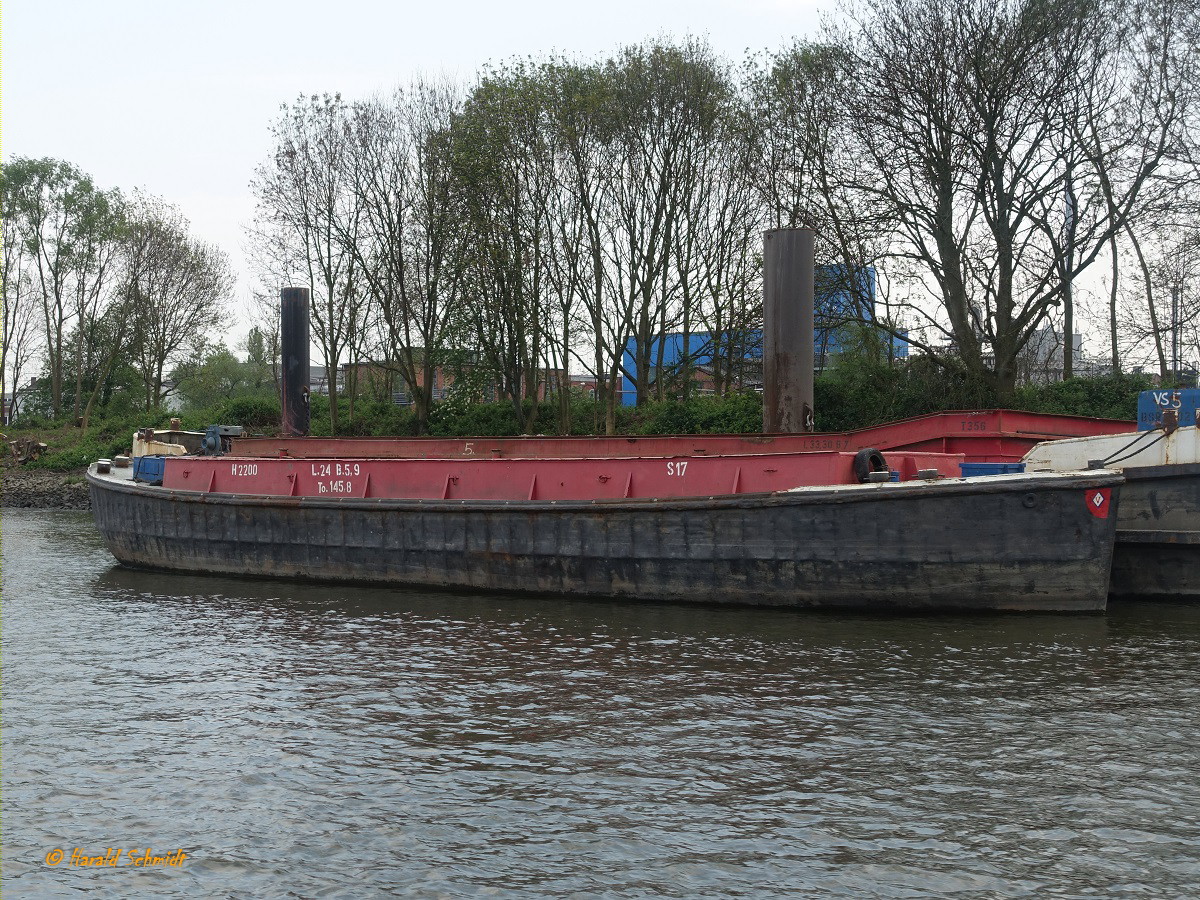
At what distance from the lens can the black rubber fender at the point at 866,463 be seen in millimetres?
13141

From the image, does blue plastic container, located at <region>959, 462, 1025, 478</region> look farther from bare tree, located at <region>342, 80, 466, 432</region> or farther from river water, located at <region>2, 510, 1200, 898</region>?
bare tree, located at <region>342, 80, 466, 432</region>

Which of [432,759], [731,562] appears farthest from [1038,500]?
[432,759]

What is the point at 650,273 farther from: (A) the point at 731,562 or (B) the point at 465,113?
(A) the point at 731,562

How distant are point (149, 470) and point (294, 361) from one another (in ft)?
10.9

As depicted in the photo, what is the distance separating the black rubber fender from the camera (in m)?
13.1

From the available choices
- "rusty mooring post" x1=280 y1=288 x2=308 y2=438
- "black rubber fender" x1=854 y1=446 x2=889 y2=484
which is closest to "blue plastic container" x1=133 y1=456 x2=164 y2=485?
"rusty mooring post" x1=280 y1=288 x2=308 y2=438

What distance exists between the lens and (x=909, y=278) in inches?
953

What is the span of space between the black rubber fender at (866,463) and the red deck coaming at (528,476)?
13cm

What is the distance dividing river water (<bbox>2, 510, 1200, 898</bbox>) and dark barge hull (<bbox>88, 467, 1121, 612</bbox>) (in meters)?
0.49

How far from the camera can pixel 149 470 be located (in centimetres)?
1959

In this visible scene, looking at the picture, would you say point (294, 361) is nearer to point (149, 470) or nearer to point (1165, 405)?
point (149, 470)

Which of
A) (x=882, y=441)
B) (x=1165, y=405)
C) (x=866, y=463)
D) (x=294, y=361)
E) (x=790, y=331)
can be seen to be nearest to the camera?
(x=866, y=463)

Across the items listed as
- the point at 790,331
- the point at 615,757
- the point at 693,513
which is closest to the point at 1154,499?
the point at 790,331

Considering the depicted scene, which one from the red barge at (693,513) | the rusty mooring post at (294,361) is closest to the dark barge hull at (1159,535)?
the red barge at (693,513)
